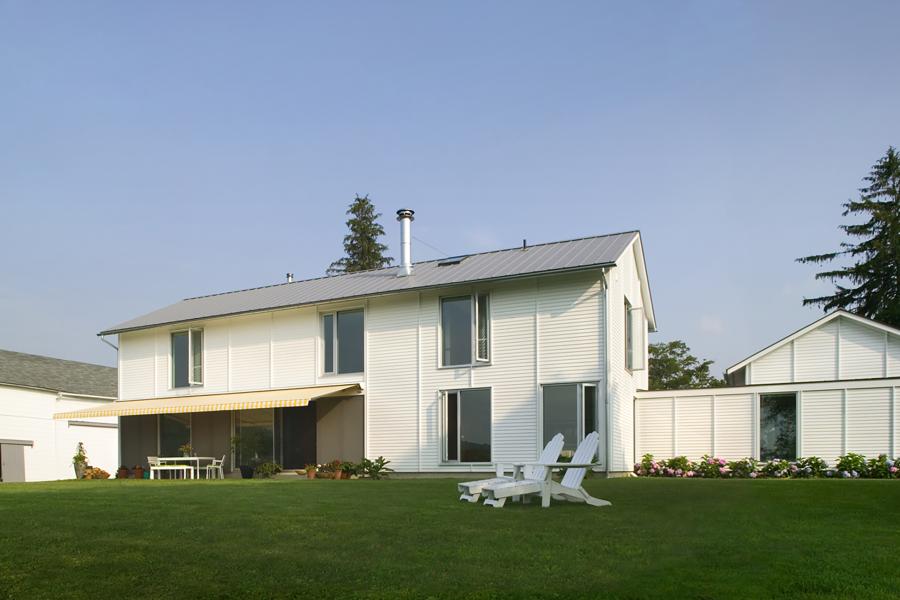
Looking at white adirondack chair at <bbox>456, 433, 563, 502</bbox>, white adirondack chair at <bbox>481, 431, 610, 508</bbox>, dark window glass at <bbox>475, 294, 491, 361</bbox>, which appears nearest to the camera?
white adirondack chair at <bbox>481, 431, 610, 508</bbox>

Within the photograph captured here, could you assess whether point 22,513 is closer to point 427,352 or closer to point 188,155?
point 427,352

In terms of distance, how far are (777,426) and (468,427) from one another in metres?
7.96

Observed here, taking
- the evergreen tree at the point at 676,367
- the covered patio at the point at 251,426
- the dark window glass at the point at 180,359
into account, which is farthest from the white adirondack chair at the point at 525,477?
the evergreen tree at the point at 676,367

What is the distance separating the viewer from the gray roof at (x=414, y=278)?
64.1ft

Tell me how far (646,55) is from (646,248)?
665cm

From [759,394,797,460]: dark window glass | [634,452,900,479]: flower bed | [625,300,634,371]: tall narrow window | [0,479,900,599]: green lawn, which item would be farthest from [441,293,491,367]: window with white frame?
[0,479,900,599]: green lawn

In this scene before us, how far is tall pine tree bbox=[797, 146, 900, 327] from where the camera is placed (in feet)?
122

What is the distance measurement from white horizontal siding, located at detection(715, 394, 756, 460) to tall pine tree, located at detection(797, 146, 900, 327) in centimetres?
1954

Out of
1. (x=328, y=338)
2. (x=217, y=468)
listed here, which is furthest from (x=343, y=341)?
(x=217, y=468)

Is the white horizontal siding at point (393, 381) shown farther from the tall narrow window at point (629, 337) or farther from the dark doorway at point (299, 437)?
the tall narrow window at point (629, 337)

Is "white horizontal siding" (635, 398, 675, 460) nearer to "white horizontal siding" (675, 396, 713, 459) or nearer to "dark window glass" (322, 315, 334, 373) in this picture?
"white horizontal siding" (675, 396, 713, 459)

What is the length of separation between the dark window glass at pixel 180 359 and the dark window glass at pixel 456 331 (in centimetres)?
973

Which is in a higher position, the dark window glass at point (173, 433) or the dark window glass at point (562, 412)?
the dark window glass at point (562, 412)

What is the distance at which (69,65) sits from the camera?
1992 centimetres
